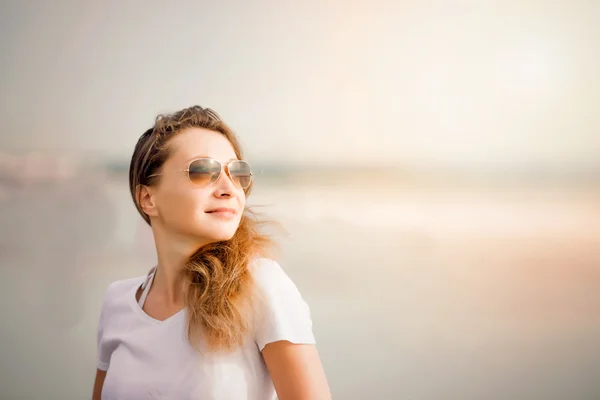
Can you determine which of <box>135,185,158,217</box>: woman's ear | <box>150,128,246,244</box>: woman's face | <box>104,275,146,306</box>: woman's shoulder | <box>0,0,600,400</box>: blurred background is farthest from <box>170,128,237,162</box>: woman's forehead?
<box>0,0,600,400</box>: blurred background

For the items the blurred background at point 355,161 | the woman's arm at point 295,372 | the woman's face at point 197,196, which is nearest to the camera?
the woman's arm at point 295,372

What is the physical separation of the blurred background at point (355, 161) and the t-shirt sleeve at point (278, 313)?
0.91m

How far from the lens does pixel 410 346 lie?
6.45 feet

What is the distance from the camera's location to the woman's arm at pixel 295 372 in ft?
3.25

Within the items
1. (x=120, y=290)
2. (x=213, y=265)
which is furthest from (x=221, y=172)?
(x=120, y=290)

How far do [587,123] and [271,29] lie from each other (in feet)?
4.34

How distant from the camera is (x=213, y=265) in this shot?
1.12 meters

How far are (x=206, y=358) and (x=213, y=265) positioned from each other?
196 millimetres

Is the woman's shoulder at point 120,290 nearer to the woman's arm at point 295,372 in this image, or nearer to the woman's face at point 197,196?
the woman's face at point 197,196

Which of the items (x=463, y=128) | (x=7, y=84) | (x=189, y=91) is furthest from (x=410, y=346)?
(x=7, y=84)

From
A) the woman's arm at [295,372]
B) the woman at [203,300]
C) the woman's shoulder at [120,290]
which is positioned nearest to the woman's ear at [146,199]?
the woman at [203,300]

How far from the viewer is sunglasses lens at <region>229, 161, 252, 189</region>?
3.79ft

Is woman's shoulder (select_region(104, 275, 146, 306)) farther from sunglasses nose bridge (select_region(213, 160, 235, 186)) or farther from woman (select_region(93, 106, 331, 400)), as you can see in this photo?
sunglasses nose bridge (select_region(213, 160, 235, 186))

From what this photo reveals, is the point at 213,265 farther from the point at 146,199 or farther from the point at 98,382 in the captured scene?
the point at 98,382
